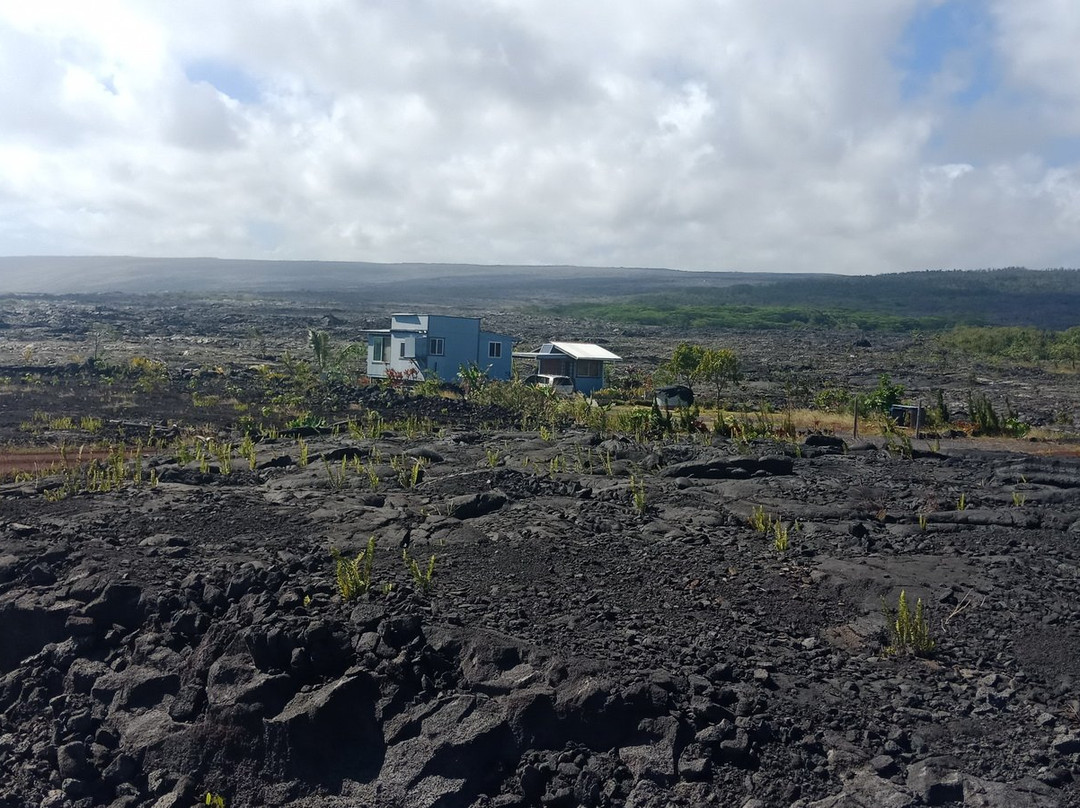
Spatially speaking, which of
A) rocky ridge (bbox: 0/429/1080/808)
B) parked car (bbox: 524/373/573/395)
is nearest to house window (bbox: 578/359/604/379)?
parked car (bbox: 524/373/573/395)

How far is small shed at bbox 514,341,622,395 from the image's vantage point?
32844 mm

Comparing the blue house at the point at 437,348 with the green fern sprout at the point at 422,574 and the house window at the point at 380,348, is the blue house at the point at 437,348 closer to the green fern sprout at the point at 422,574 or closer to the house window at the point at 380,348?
the house window at the point at 380,348

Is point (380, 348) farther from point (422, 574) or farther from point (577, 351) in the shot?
point (422, 574)

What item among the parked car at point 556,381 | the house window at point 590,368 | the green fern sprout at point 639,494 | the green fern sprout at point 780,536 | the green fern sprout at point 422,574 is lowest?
the parked car at point 556,381

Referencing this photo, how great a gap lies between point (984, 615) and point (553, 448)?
9.53m

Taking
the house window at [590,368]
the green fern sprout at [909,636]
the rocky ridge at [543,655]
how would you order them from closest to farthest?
1. the rocky ridge at [543,655]
2. the green fern sprout at [909,636]
3. the house window at [590,368]

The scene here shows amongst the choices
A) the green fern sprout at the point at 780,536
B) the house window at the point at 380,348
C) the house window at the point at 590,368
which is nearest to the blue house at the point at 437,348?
the house window at the point at 380,348

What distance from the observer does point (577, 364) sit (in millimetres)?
33125

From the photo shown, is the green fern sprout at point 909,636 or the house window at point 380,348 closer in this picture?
the green fern sprout at point 909,636

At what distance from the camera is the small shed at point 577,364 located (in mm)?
32844

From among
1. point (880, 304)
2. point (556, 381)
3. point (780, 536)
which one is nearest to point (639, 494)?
point (780, 536)

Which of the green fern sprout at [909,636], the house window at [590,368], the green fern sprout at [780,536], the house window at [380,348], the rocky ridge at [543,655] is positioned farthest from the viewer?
the house window at [380,348]

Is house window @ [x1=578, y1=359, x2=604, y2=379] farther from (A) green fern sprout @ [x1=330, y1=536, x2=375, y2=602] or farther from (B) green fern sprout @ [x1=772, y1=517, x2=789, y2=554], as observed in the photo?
(A) green fern sprout @ [x1=330, y1=536, x2=375, y2=602]

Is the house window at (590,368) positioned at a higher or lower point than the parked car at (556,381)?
higher
